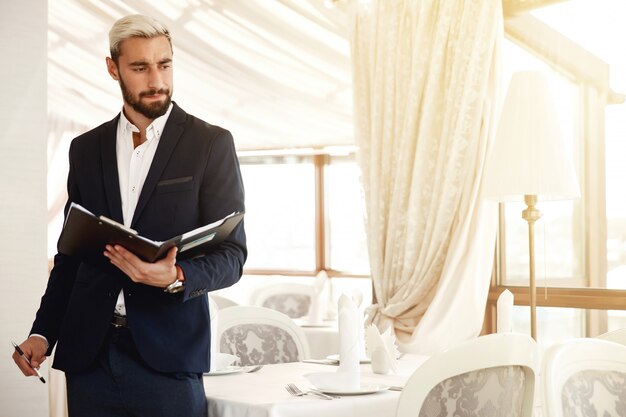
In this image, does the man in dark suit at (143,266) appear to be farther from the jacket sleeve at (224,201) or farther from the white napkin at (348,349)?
the white napkin at (348,349)

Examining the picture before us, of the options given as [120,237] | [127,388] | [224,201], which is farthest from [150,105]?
[127,388]

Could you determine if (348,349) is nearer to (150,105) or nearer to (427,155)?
(150,105)

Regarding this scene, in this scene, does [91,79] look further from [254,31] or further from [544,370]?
[544,370]

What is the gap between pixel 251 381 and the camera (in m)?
2.73

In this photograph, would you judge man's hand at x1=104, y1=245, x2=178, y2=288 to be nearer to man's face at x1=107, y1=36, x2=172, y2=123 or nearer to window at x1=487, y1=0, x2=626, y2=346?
man's face at x1=107, y1=36, x2=172, y2=123

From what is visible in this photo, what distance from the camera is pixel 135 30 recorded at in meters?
2.07

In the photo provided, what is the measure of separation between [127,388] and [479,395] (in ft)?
2.71

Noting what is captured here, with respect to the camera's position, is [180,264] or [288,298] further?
[288,298]

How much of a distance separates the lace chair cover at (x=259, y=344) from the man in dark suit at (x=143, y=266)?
4.55 ft

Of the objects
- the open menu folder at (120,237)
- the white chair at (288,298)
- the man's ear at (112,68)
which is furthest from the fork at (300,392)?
the white chair at (288,298)

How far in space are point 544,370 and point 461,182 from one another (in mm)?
2256

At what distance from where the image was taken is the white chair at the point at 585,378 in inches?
74.7

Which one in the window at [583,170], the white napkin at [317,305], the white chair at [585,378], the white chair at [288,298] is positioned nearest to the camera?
the white chair at [585,378]

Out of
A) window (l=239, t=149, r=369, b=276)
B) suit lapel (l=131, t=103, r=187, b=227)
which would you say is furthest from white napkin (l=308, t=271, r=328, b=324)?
suit lapel (l=131, t=103, r=187, b=227)
